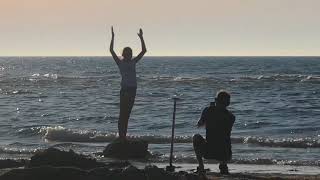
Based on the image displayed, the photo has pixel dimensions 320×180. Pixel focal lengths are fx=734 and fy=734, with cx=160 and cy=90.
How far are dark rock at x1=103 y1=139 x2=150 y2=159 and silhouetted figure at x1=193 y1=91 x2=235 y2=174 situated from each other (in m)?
4.05

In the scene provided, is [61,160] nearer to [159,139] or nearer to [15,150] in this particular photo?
[15,150]

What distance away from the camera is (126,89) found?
40.8 ft

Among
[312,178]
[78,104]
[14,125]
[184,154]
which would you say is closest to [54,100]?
[78,104]

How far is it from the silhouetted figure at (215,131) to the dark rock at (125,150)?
4.05 m

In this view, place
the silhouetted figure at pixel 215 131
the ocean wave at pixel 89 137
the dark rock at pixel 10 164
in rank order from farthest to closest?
1. the ocean wave at pixel 89 137
2. the dark rock at pixel 10 164
3. the silhouetted figure at pixel 215 131

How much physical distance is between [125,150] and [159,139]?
5.84 meters

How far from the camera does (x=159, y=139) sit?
1916cm

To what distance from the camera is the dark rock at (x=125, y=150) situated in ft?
43.8

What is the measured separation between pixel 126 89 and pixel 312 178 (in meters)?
3.59

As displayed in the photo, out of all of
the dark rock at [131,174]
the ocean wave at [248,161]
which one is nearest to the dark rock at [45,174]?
the dark rock at [131,174]

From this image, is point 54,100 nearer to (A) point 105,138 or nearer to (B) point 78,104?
(B) point 78,104

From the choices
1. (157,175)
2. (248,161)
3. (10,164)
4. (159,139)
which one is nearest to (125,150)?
(10,164)

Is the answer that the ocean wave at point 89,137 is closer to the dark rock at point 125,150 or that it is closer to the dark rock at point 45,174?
the dark rock at point 125,150

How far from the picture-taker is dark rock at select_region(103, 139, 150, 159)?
13.3m
